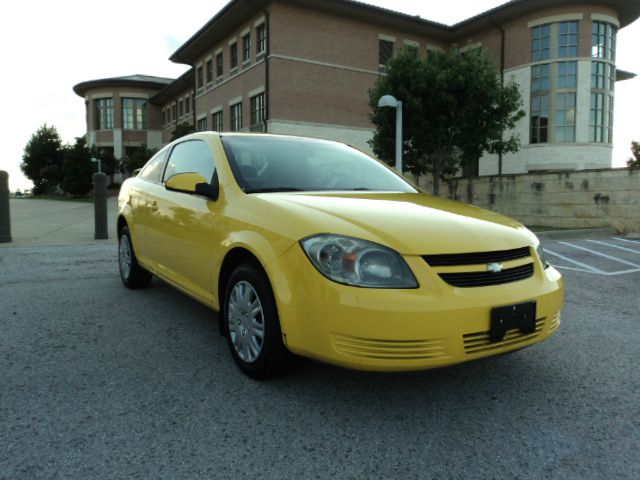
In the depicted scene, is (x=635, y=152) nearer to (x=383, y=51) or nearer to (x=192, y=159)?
(x=383, y=51)

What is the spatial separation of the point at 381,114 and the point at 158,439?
56.1 feet

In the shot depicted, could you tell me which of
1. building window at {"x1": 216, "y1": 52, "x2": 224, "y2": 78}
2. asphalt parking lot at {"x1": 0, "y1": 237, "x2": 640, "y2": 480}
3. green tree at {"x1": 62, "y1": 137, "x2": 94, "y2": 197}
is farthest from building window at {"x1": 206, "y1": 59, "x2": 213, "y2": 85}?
asphalt parking lot at {"x1": 0, "y1": 237, "x2": 640, "y2": 480}

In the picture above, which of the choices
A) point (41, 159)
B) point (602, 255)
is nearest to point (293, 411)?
point (602, 255)

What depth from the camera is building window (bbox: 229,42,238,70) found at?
1090 inches

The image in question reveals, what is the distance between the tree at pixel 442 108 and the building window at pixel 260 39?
8.80 metres

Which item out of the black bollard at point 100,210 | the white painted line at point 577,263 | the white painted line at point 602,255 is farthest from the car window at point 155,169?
the white painted line at point 602,255

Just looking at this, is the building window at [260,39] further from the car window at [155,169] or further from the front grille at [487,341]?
the front grille at [487,341]

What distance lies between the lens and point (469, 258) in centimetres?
247

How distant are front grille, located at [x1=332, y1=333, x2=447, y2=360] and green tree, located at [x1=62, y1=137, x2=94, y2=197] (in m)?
38.5

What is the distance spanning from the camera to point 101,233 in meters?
9.98

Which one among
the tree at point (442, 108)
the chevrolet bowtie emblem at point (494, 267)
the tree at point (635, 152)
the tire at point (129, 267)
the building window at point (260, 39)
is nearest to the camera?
the chevrolet bowtie emblem at point (494, 267)

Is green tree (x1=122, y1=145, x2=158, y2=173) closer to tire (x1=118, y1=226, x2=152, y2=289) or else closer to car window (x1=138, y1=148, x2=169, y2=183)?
tire (x1=118, y1=226, x2=152, y2=289)

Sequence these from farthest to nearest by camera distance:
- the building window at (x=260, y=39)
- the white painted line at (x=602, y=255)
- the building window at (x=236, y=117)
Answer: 1. the building window at (x=236, y=117)
2. the building window at (x=260, y=39)
3. the white painted line at (x=602, y=255)

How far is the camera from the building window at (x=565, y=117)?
26312mm
